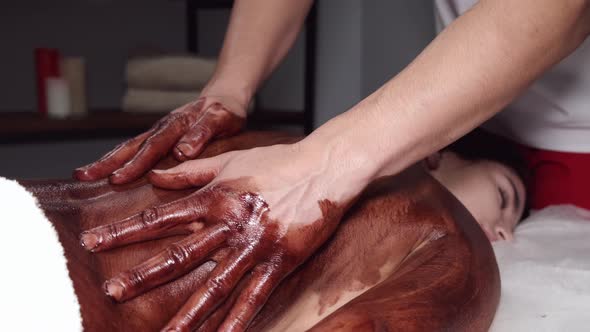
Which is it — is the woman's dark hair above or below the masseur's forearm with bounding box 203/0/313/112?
below

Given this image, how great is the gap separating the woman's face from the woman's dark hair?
2 cm

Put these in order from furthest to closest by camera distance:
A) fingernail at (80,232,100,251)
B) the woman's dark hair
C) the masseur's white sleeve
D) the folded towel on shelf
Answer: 1. the folded towel on shelf
2. the woman's dark hair
3. fingernail at (80,232,100,251)
4. the masseur's white sleeve

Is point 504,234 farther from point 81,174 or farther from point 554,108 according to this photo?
point 81,174

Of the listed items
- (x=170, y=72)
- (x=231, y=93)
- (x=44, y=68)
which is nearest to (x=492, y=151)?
(x=231, y=93)

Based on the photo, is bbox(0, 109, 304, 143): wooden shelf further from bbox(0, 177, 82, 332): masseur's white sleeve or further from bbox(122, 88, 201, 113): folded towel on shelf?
bbox(0, 177, 82, 332): masseur's white sleeve

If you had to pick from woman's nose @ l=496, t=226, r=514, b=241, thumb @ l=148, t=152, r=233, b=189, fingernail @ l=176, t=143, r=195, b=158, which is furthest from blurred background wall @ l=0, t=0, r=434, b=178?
thumb @ l=148, t=152, r=233, b=189

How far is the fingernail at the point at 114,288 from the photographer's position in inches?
23.3

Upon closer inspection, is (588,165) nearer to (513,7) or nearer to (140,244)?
(513,7)

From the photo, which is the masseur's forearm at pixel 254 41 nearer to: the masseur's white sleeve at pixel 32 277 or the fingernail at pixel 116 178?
the fingernail at pixel 116 178

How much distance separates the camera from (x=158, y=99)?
233cm

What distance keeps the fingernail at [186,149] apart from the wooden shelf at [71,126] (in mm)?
1289

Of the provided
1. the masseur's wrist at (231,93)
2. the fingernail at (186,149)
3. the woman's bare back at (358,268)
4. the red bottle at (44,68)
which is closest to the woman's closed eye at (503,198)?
the woman's bare back at (358,268)

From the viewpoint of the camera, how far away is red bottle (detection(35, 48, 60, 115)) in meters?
2.21

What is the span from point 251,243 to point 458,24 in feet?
1.19
